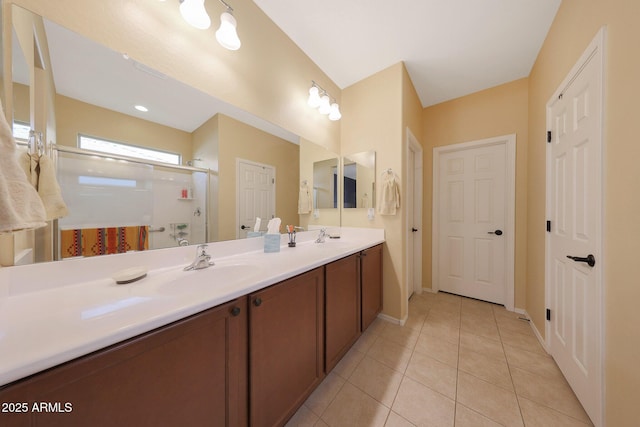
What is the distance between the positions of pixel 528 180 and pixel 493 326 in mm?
1512

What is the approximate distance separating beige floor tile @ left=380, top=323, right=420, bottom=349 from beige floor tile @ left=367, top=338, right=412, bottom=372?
6 centimetres

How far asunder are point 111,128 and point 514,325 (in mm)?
3330

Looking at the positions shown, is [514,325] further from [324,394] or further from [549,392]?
[324,394]

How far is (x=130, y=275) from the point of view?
2.72 ft

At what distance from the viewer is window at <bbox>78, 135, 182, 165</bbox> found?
2.82ft

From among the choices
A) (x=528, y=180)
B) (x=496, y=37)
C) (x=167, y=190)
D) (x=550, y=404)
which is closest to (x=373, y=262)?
(x=550, y=404)

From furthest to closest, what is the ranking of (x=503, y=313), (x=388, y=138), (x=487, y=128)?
(x=487, y=128), (x=503, y=313), (x=388, y=138)

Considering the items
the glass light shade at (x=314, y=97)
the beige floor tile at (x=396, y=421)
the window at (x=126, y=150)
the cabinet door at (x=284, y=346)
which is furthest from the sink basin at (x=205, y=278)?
the glass light shade at (x=314, y=97)

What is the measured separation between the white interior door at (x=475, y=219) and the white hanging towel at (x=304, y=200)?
5.76 ft

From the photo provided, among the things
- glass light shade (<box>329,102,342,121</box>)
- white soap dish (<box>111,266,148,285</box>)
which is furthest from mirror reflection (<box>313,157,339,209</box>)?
white soap dish (<box>111,266,148,285</box>)

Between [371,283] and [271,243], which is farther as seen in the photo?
[371,283]

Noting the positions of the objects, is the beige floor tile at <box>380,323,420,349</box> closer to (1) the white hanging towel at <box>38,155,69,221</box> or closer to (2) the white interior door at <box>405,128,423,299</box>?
(2) the white interior door at <box>405,128,423,299</box>

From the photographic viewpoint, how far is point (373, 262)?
1.84m

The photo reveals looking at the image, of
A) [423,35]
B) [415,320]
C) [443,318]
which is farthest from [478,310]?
[423,35]
